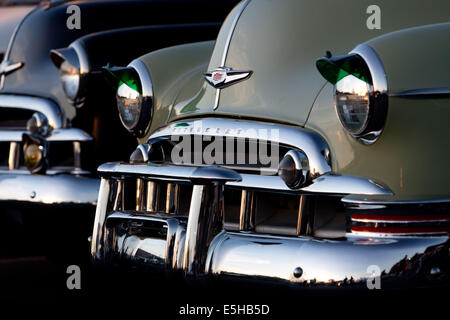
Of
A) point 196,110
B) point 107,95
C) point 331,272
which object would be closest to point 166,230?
point 196,110

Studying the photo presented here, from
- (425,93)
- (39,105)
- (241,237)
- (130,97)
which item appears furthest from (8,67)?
(425,93)

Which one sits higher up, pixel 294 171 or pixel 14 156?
pixel 294 171

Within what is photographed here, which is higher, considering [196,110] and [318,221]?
[196,110]

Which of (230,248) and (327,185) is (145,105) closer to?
(230,248)

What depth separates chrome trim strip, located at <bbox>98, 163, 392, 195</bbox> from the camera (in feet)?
8.39

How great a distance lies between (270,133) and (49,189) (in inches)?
64.1

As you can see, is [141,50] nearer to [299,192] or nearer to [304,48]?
[304,48]

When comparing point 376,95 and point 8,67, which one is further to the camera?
point 8,67

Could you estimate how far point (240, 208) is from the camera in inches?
114

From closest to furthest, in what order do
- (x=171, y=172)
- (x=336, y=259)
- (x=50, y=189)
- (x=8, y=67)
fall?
(x=336, y=259) < (x=171, y=172) < (x=50, y=189) < (x=8, y=67)

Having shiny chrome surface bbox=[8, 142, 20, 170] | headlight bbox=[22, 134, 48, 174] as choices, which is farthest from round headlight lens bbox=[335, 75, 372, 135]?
shiny chrome surface bbox=[8, 142, 20, 170]

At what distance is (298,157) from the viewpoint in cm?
268

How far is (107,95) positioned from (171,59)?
0.74 meters

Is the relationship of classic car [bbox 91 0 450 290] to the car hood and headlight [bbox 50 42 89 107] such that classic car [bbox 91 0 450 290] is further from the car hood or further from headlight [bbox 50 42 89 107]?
headlight [bbox 50 42 89 107]
